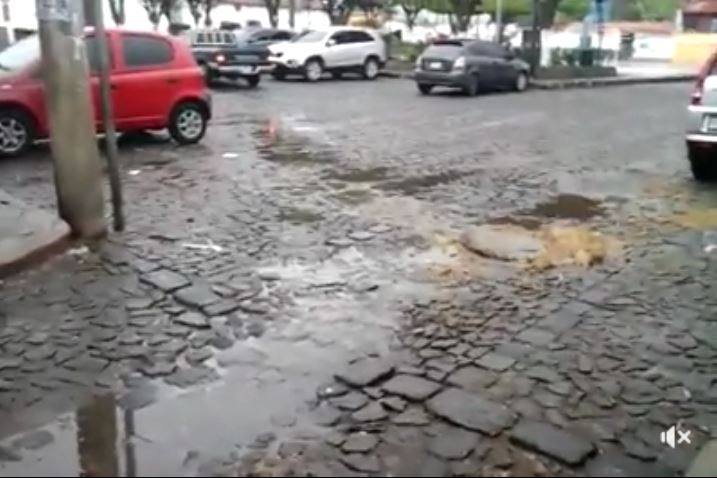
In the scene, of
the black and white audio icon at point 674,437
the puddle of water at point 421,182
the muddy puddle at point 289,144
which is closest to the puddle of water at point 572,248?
the puddle of water at point 421,182

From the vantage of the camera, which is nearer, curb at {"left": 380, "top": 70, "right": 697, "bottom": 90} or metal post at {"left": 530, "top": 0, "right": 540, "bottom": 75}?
curb at {"left": 380, "top": 70, "right": 697, "bottom": 90}

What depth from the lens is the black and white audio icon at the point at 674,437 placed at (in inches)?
167

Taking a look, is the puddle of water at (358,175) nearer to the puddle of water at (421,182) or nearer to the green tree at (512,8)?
the puddle of water at (421,182)

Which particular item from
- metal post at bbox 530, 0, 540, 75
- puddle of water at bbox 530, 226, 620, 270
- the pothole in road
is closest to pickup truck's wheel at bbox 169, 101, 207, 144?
the pothole in road

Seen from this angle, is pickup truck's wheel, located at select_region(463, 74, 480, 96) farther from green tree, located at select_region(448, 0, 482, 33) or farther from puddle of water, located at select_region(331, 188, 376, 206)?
puddle of water, located at select_region(331, 188, 376, 206)

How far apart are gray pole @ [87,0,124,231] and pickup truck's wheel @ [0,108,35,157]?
3.85 metres

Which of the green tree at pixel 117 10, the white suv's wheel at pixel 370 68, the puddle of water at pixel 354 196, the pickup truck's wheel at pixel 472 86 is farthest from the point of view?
the green tree at pixel 117 10

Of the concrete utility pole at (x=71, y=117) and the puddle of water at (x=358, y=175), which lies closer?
the concrete utility pole at (x=71, y=117)

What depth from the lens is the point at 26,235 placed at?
7367mm

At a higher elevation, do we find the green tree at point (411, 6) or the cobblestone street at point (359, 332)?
the green tree at point (411, 6)

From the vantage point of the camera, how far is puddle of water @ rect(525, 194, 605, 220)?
9008 millimetres

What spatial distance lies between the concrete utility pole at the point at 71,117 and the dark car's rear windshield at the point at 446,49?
56.2 feet

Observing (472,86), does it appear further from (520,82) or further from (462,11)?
(462,11)

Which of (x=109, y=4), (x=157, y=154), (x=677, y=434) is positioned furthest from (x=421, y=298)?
(x=109, y=4)
